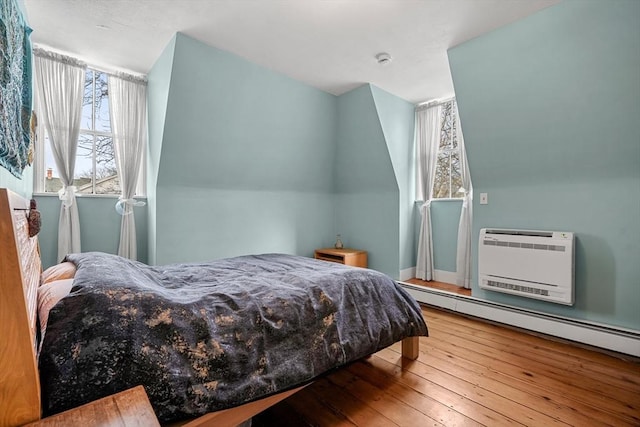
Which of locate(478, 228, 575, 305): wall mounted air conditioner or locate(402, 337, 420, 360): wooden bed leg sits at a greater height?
locate(478, 228, 575, 305): wall mounted air conditioner

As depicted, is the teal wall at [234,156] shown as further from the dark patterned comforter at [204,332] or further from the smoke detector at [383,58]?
the dark patterned comforter at [204,332]

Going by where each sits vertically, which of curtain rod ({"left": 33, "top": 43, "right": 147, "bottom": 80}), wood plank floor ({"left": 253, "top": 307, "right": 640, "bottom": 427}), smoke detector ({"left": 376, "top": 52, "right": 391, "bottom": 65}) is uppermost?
smoke detector ({"left": 376, "top": 52, "right": 391, "bottom": 65})

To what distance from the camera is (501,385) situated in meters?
1.84

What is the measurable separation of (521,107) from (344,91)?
2.11 m

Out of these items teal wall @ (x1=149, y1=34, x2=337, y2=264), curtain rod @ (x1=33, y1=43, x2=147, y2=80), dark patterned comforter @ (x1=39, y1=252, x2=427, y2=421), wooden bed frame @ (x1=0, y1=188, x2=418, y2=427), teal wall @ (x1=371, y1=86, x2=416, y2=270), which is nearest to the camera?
wooden bed frame @ (x1=0, y1=188, x2=418, y2=427)

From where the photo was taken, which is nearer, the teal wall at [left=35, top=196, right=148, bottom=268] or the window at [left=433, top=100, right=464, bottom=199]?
the teal wall at [left=35, top=196, right=148, bottom=268]

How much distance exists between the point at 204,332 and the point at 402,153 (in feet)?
11.5

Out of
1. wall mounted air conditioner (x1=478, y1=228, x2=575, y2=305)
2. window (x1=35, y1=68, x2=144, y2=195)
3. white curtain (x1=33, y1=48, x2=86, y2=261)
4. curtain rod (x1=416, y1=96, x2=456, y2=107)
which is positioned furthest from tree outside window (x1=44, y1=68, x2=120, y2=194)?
wall mounted air conditioner (x1=478, y1=228, x2=575, y2=305)

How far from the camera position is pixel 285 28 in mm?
2465

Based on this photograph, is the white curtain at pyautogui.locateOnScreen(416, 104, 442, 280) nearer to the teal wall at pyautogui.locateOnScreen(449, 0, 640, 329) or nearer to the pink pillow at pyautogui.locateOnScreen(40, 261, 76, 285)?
the teal wall at pyautogui.locateOnScreen(449, 0, 640, 329)

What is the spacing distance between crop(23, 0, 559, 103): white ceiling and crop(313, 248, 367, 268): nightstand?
2324 millimetres

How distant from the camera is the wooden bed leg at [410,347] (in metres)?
2.17

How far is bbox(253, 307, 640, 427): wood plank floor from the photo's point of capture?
1.55 metres

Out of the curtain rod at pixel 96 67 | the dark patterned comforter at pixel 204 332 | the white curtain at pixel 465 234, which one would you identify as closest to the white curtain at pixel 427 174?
the white curtain at pixel 465 234
